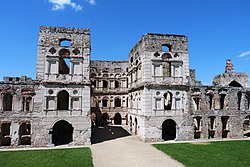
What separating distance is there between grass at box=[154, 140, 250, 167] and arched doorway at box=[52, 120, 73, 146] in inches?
483

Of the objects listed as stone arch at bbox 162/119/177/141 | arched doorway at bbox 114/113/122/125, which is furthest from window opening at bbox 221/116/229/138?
arched doorway at bbox 114/113/122/125

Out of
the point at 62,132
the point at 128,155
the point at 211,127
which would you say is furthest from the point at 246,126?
the point at 62,132

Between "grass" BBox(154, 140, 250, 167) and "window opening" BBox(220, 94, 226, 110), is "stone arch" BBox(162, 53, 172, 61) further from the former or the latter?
"grass" BBox(154, 140, 250, 167)

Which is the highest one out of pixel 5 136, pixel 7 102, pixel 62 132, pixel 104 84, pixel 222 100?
pixel 104 84

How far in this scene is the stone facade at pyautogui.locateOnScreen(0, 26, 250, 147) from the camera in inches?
866

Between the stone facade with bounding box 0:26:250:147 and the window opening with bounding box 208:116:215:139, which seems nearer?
the stone facade with bounding box 0:26:250:147

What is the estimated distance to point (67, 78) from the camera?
22.9 meters

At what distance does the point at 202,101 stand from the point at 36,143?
847 inches

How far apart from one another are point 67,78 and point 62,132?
35.5 feet

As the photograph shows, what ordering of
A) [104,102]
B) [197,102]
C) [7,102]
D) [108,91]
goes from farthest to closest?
[104,102] < [108,91] < [197,102] < [7,102]

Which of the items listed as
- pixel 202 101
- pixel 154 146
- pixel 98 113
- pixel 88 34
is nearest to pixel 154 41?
pixel 88 34

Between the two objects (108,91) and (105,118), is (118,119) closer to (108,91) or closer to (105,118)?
(105,118)

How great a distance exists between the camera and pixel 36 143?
21.7 meters

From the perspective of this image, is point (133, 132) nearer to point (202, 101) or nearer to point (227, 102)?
point (202, 101)
